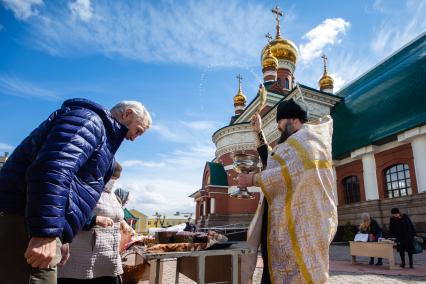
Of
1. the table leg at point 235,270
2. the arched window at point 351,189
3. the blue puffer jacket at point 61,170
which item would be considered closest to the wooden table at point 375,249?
the table leg at point 235,270

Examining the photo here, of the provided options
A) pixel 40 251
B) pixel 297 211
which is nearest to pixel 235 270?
pixel 297 211

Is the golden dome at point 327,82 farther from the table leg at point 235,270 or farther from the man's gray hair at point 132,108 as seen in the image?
the man's gray hair at point 132,108

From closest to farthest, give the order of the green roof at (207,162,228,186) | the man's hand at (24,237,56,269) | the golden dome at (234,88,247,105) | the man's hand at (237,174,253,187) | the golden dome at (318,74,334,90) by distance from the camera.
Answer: the man's hand at (24,237,56,269)
the man's hand at (237,174,253,187)
the green roof at (207,162,228,186)
the golden dome at (318,74,334,90)
the golden dome at (234,88,247,105)

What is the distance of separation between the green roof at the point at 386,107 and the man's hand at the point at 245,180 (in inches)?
494

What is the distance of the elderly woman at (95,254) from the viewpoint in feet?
7.52

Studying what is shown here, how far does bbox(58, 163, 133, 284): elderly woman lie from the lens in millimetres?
2293

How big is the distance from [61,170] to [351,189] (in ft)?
57.4

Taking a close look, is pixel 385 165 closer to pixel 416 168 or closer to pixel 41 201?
pixel 416 168

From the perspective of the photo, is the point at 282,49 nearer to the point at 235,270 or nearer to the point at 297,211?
the point at 297,211

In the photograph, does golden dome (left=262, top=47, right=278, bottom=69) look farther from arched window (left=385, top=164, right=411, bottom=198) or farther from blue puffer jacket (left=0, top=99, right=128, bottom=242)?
blue puffer jacket (left=0, top=99, right=128, bottom=242)

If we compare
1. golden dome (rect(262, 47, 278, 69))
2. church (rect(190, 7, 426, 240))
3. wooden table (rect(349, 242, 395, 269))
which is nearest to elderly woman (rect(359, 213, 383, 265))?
wooden table (rect(349, 242, 395, 269))

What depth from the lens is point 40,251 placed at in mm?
1402

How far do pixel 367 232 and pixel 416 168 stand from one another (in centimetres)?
593

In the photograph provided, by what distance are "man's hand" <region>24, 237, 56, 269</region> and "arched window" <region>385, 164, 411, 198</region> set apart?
615 inches
